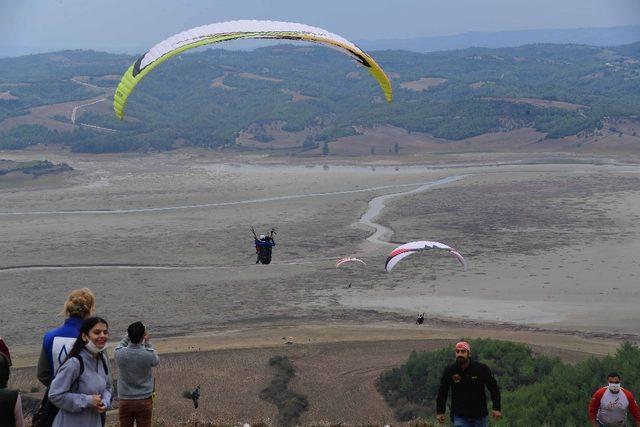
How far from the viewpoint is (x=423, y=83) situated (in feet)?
478

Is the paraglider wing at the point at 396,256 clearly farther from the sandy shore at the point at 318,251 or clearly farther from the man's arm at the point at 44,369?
the man's arm at the point at 44,369

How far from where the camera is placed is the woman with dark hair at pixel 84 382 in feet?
18.5

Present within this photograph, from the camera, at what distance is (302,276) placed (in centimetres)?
2933

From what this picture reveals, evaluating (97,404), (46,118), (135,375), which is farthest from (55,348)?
(46,118)

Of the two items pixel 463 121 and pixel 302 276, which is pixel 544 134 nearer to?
pixel 463 121

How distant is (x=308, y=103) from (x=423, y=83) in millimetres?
28074

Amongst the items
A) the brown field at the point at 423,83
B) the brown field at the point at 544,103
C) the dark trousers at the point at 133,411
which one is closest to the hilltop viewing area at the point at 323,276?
the dark trousers at the point at 133,411

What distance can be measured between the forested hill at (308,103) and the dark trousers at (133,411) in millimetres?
77281

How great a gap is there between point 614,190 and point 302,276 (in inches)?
991

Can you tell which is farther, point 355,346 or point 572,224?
point 572,224

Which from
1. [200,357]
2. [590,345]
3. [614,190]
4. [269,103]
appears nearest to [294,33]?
[200,357]

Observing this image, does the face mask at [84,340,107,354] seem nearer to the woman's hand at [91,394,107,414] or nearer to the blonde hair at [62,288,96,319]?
the woman's hand at [91,394,107,414]

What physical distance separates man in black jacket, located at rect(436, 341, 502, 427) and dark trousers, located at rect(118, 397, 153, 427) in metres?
2.28

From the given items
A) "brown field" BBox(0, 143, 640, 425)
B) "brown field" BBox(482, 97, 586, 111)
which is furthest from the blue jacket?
"brown field" BBox(482, 97, 586, 111)
